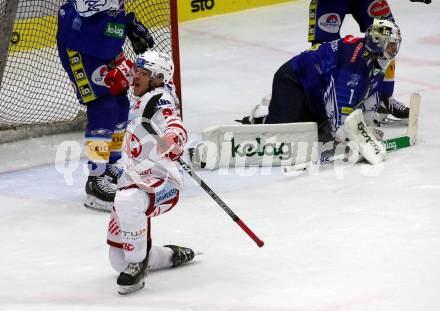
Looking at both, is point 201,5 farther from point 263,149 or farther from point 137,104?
point 137,104

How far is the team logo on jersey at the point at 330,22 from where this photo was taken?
6258 mm

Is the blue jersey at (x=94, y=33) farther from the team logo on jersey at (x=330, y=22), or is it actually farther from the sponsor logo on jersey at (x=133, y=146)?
the team logo on jersey at (x=330, y=22)

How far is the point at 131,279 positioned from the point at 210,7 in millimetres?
5297

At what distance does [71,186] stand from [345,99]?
4.47ft

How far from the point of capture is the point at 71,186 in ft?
18.0

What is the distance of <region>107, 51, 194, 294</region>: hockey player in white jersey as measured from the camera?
3.93 meters

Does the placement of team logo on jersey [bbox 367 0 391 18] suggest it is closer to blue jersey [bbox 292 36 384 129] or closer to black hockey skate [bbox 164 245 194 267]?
blue jersey [bbox 292 36 384 129]

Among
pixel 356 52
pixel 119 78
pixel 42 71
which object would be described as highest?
pixel 119 78

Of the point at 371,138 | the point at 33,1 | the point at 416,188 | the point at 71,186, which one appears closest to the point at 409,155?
the point at 371,138

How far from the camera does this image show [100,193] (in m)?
5.07

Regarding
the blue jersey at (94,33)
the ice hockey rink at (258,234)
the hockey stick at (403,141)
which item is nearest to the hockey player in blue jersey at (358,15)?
the ice hockey rink at (258,234)

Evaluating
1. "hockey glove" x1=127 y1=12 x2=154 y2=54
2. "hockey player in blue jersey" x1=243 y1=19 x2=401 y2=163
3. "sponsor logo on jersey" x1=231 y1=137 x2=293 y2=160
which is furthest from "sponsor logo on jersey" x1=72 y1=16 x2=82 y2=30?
"hockey player in blue jersey" x1=243 y1=19 x2=401 y2=163

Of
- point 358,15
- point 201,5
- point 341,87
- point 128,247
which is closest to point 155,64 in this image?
point 128,247

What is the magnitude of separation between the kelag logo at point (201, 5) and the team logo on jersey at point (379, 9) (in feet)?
9.27
